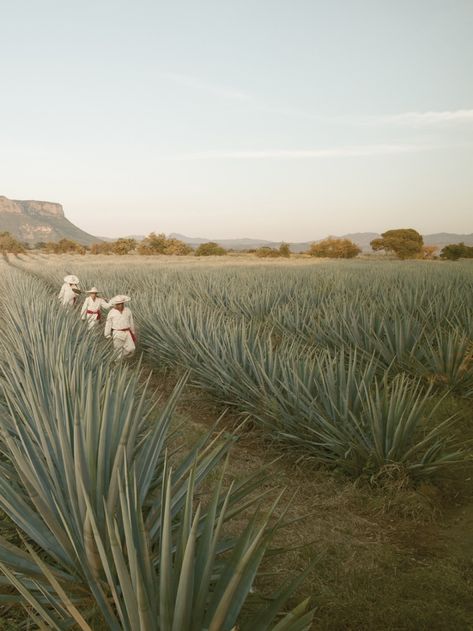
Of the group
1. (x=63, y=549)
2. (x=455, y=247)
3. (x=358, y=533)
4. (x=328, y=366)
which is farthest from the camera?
(x=455, y=247)

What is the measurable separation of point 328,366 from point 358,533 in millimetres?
1410

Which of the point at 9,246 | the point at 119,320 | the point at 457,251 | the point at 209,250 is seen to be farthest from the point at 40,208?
the point at 119,320

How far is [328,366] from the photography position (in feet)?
14.5

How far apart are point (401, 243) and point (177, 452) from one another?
56.0 meters

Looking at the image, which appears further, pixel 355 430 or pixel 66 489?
pixel 355 430

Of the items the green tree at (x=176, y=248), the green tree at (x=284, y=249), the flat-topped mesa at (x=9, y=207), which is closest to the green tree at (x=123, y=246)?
the green tree at (x=176, y=248)

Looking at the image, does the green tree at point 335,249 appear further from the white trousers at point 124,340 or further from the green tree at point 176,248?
the white trousers at point 124,340

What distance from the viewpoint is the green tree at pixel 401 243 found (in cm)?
5389

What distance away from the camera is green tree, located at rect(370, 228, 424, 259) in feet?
177

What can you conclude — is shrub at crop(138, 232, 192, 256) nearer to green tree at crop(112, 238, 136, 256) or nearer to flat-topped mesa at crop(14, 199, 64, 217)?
green tree at crop(112, 238, 136, 256)

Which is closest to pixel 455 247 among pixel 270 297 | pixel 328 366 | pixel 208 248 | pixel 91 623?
pixel 208 248

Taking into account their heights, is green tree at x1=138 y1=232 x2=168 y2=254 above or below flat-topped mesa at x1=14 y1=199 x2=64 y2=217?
below

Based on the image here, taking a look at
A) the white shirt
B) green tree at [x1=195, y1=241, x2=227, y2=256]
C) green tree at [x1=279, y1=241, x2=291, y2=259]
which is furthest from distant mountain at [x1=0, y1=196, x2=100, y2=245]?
the white shirt

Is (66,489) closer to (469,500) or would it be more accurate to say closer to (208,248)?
(469,500)
